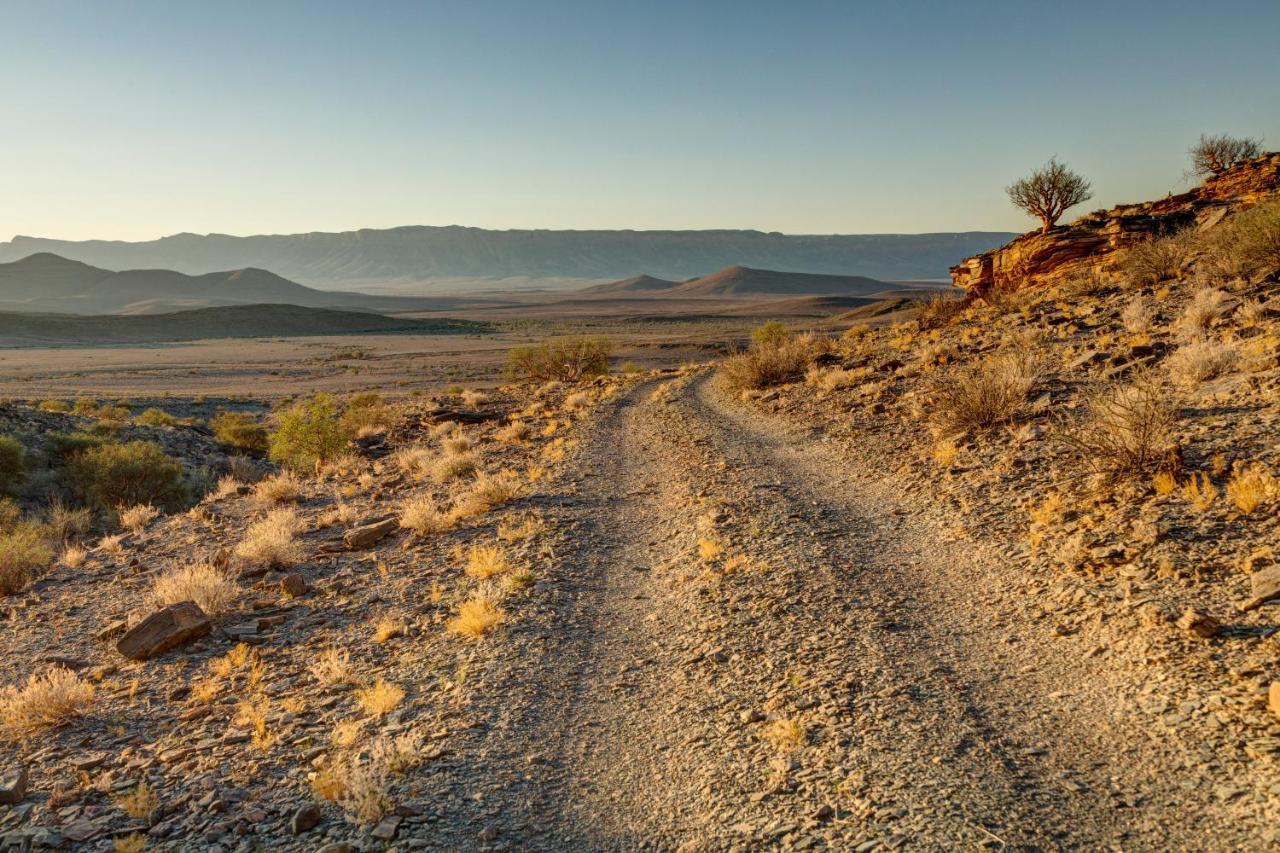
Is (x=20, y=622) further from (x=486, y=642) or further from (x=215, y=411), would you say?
(x=215, y=411)

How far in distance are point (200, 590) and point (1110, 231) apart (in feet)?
98.7

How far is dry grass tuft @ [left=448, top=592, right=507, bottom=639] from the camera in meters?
6.97

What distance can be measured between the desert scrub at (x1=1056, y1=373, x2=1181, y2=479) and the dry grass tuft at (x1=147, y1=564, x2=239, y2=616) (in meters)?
9.51

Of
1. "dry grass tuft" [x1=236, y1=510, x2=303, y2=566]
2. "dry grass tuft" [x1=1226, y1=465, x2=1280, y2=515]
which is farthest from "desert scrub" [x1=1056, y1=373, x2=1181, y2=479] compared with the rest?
"dry grass tuft" [x1=236, y1=510, x2=303, y2=566]

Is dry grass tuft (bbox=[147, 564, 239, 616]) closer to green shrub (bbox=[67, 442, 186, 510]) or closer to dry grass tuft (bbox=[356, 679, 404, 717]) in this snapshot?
dry grass tuft (bbox=[356, 679, 404, 717])

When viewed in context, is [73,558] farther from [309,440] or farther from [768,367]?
[768,367]

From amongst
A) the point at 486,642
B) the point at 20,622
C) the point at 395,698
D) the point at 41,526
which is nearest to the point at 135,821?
the point at 395,698

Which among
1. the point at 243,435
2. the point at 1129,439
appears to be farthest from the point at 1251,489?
the point at 243,435

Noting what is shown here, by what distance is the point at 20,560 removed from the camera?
10.7 m

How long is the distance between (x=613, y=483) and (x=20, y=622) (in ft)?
26.2

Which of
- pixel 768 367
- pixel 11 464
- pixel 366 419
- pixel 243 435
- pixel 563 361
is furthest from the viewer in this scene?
pixel 563 361

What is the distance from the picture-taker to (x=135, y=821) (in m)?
4.55

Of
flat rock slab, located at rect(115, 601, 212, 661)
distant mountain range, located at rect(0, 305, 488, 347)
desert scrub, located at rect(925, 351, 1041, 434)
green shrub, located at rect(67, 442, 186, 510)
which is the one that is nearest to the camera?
flat rock slab, located at rect(115, 601, 212, 661)

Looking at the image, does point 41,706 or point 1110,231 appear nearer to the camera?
point 41,706
